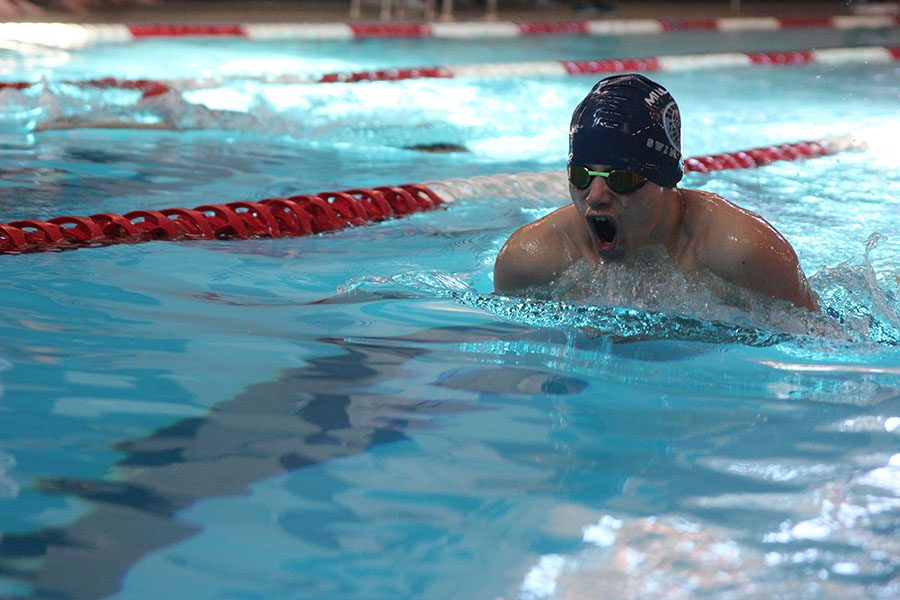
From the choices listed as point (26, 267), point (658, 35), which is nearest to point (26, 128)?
point (26, 267)

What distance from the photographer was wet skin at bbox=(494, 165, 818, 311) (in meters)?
2.71

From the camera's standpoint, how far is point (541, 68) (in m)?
8.27

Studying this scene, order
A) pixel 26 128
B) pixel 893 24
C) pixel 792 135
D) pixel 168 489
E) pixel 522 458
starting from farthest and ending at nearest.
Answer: pixel 893 24, pixel 792 135, pixel 26 128, pixel 522 458, pixel 168 489

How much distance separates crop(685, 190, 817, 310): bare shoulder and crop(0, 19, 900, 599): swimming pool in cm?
9

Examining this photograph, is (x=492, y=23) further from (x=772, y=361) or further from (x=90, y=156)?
(x=772, y=361)

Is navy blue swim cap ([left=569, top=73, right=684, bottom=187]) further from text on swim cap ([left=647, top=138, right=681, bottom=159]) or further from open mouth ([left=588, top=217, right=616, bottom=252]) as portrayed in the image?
open mouth ([left=588, top=217, right=616, bottom=252])

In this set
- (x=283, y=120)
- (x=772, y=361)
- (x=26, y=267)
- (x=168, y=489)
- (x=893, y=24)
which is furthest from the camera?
(x=893, y=24)

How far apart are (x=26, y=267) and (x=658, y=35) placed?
31.0ft

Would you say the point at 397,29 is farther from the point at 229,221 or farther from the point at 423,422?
the point at 423,422

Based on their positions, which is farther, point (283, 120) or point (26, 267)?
point (283, 120)

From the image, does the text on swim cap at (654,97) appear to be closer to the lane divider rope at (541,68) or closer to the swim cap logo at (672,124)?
the swim cap logo at (672,124)

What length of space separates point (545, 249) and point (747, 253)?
1.69 feet

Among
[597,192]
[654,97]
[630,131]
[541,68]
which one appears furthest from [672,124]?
[541,68]

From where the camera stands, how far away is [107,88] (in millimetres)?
6406
